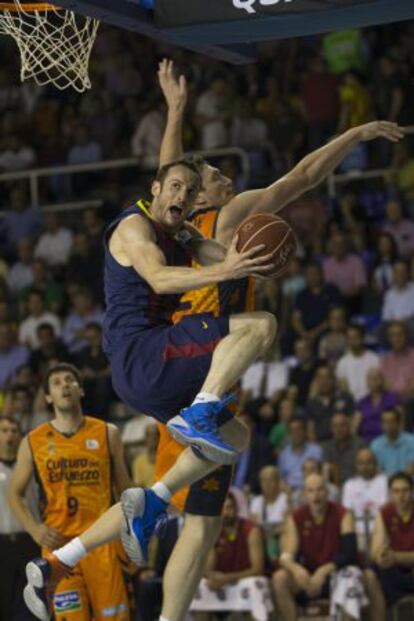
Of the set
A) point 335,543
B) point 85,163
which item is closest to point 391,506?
point 335,543

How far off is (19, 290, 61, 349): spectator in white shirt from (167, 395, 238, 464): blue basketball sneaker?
1058cm

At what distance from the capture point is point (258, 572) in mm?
14391

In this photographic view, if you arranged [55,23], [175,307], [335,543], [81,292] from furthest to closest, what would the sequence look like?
[81,292]
[335,543]
[55,23]
[175,307]

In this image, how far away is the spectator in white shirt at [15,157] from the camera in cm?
2230

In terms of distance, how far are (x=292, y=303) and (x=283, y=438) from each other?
224 centimetres

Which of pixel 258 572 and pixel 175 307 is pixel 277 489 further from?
pixel 175 307

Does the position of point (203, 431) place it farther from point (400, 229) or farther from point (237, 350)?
Answer: point (400, 229)

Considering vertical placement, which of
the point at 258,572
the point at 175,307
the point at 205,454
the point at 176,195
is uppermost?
the point at 176,195

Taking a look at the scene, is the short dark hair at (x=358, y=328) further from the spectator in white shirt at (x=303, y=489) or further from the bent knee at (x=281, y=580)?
the bent knee at (x=281, y=580)

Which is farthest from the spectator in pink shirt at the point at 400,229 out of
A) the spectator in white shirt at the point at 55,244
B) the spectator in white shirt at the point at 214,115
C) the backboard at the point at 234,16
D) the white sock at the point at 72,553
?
the white sock at the point at 72,553

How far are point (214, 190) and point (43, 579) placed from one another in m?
2.62

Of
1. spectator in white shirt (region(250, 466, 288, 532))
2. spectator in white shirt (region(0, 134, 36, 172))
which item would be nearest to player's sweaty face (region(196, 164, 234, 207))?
spectator in white shirt (region(250, 466, 288, 532))

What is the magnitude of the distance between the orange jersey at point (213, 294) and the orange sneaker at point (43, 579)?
5.44 feet

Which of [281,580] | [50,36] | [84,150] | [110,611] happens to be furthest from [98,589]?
[84,150]
